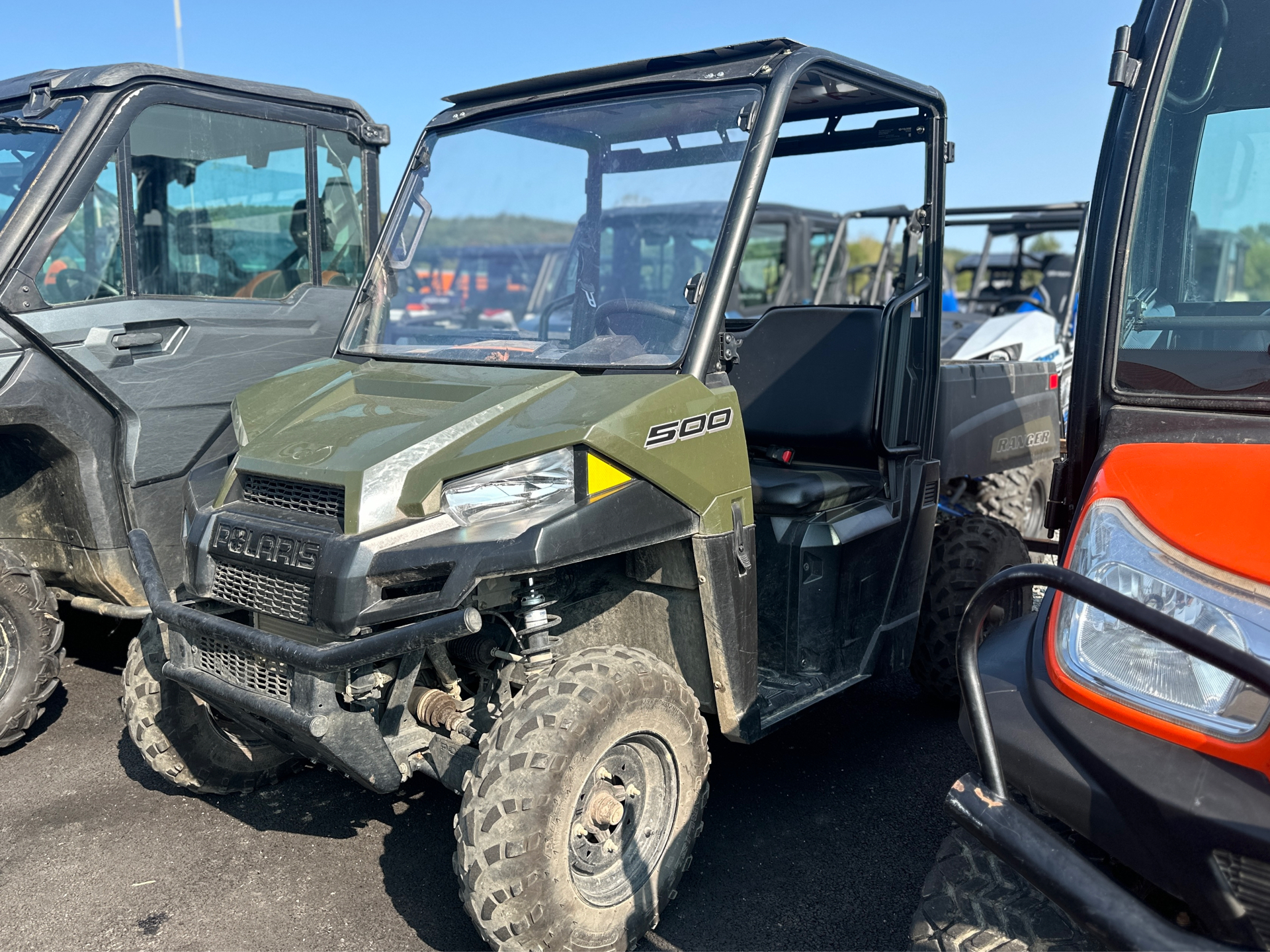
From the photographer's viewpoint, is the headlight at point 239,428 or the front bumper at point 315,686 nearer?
the front bumper at point 315,686

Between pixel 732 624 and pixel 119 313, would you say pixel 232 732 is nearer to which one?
pixel 732 624

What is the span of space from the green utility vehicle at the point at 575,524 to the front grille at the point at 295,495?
0.04ft

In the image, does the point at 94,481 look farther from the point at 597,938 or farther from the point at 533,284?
the point at 597,938

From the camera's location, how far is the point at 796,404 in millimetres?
4180

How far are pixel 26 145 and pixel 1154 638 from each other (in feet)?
14.7

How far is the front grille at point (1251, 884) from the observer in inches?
59.8

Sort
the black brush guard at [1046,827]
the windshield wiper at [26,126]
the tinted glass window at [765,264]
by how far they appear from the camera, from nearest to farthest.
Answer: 1. the black brush guard at [1046,827]
2. the windshield wiper at [26,126]
3. the tinted glass window at [765,264]

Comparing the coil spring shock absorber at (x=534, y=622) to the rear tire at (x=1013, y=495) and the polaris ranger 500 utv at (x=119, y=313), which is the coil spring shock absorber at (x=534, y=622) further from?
the rear tire at (x=1013, y=495)

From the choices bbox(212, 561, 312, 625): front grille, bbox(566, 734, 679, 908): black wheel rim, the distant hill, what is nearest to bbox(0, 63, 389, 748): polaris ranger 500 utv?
the distant hill

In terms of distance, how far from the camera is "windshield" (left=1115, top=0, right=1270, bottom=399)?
2.38m

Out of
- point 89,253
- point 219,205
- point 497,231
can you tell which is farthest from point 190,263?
point 497,231

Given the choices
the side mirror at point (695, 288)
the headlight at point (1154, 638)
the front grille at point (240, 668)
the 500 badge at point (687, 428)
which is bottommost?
the front grille at point (240, 668)

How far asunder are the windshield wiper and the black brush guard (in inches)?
160

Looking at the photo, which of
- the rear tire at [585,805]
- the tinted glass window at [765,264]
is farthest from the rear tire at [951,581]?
the tinted glass window at [765,264]
